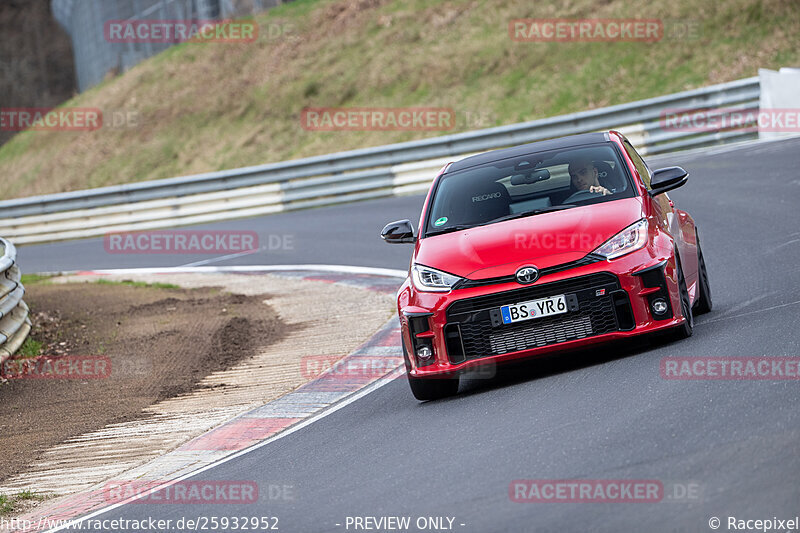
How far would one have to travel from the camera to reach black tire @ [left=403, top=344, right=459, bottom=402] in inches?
307

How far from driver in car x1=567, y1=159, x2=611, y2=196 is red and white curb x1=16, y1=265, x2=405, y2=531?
7.03 ft

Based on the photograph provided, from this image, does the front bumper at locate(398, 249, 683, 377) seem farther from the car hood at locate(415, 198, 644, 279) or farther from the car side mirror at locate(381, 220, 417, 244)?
the car side mirror at locate(381, 220, 417, 244)

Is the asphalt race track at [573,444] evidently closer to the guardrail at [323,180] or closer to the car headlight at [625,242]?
the car headlight at [625,242]

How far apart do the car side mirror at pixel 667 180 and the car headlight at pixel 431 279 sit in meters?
1.68

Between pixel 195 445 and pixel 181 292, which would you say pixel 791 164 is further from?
pixel 195 445

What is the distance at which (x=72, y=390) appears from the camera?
1045cm

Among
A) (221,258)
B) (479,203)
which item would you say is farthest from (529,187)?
(221,258)

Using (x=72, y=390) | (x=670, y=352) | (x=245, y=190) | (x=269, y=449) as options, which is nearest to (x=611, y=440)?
(x=670, y=352)

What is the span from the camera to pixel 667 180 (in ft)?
26.8

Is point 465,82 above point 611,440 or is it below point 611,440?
below

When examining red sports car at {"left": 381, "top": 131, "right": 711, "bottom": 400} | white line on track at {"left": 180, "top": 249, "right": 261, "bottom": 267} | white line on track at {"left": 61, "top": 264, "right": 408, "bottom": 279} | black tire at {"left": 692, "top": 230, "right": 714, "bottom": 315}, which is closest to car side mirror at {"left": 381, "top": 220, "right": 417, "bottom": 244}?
red sports car at {"left": 381, "top": 131, "right": 711, "bottom": 400}

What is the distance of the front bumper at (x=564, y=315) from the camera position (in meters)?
7.34

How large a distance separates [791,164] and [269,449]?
34.4 ft

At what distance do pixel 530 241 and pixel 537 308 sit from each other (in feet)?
1.69
